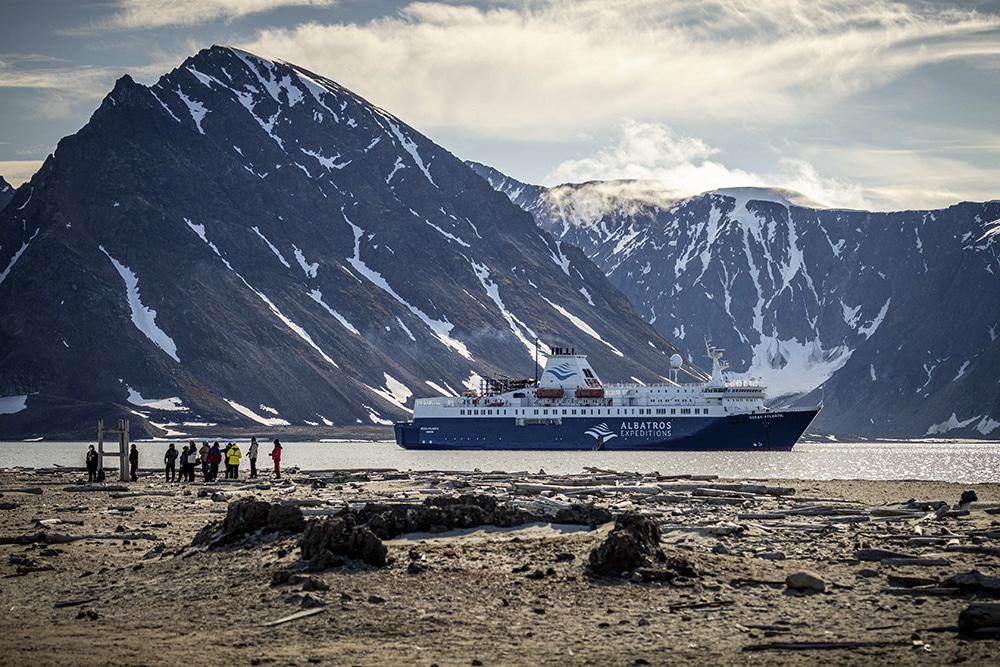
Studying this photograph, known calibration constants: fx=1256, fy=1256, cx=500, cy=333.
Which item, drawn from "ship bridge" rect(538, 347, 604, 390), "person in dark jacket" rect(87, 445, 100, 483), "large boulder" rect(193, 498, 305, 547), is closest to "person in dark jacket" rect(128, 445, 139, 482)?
"person in dark jacket" rect(87, 445, 100, 483)

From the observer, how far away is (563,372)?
125750mm

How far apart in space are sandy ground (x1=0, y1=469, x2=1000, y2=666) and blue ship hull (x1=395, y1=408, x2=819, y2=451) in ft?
306

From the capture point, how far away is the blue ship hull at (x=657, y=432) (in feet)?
388

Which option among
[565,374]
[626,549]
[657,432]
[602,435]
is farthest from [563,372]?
[626,549]

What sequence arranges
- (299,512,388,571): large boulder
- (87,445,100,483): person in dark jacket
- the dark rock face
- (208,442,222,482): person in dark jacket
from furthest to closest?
(208,442,222,482): person in dark jacket, (87,445,100,483): person in dark jacket, (299,512,388,571): large boulder, the dark rock face

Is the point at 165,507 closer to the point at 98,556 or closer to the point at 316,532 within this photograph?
the point at 98,556

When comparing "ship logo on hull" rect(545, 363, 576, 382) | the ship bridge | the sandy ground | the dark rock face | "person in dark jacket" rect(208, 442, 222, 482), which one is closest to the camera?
the sandy ground

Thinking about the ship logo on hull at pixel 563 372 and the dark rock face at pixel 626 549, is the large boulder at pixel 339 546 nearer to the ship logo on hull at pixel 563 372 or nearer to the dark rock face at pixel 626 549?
the dark rock face at pixel 626 549

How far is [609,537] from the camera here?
61.1ft

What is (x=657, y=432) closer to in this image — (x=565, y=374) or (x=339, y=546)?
(x=565, y=374)

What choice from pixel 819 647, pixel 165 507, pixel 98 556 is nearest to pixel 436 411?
pixel 165 507

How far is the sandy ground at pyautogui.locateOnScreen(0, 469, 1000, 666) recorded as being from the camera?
14.7 m

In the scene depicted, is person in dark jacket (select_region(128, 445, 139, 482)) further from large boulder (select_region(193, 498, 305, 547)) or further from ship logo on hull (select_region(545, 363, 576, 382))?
ship logo on hull (select_region(545, 363, 576, 382))

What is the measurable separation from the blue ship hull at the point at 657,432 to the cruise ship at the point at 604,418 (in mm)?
94
